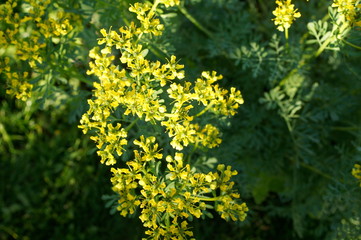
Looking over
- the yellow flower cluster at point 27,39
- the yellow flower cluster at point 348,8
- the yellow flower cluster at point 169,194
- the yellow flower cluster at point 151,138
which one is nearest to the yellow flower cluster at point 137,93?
the yellow flower cluster at point 151,138

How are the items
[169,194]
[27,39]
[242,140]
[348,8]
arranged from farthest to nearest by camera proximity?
[242,140] → [27,39] → [348,8] → [169,194]

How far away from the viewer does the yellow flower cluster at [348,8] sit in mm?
2186

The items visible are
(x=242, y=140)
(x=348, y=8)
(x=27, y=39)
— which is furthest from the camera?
(x=242, y=140)

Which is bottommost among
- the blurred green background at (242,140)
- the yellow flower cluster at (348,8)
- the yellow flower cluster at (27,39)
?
the blurred green background at (242,140)

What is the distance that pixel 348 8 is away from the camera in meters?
2.19

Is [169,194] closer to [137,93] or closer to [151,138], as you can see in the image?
[151,138]

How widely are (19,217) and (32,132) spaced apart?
93 centimetres

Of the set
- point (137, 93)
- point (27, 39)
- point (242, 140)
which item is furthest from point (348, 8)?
point (27, 39)

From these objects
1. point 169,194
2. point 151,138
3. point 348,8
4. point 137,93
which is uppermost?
point 348,8

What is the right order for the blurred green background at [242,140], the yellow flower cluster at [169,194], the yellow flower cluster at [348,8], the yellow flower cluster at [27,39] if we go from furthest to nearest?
1. the blurred green background at [242,140]
2. the yellow flower cluster at [27,39]
3. the yellow flower cluster at [348,8]
4. the yellow flower cluster at [169,194]

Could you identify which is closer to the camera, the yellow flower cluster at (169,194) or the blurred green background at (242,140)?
the yellow flower cluster at (169,194)

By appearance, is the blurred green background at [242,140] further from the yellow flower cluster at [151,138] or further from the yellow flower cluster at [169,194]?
the yellow flower cluster at [169,194]

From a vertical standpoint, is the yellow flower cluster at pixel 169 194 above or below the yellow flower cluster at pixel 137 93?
below

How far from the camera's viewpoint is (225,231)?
13.0 feet
